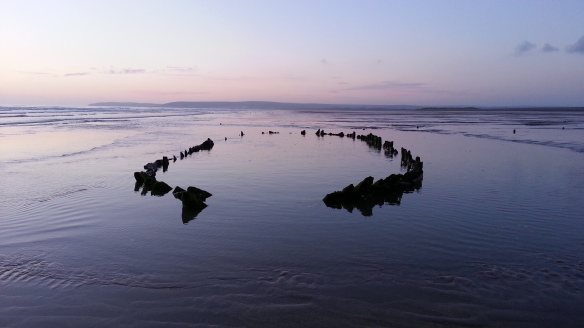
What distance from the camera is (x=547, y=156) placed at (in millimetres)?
23406

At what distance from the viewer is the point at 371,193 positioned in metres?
14.0

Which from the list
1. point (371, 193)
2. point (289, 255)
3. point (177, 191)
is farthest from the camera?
point (371, 193)

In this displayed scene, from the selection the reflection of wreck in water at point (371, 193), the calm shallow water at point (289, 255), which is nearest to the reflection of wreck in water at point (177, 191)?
the calm shallow water at point (289, 255)

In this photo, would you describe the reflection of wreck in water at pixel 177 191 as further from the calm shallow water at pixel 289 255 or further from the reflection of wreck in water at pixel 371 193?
the reflection of wreck in water at pixel 371 193

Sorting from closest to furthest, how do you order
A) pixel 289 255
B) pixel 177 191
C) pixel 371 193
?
pixel 289 255, pixel 177 191, pixel 371 193

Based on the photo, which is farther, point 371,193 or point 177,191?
point 371,193

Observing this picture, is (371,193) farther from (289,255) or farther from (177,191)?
(289,255)

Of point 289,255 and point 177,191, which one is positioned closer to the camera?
point 289,255

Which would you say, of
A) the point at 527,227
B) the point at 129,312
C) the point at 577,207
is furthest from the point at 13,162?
the point at 577,207

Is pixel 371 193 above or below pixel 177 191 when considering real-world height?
below

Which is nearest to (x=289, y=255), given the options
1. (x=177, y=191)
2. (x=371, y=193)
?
(x=371, y=193)

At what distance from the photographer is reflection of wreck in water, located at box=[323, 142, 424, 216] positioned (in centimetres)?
1254

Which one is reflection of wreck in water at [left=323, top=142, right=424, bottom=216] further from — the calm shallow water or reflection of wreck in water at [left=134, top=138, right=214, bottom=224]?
reflection of wreck in water at [left=134, top=138, right=214, bottom=224]

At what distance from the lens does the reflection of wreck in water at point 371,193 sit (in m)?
12.5
